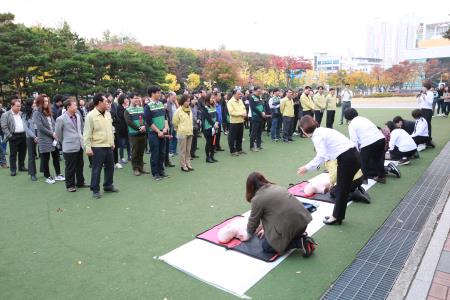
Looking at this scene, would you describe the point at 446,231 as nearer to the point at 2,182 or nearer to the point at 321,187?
the point at 321,187

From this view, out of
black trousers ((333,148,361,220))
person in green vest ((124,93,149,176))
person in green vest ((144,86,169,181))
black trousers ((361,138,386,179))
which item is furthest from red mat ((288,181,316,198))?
person in green vest ((124,93,149,176))

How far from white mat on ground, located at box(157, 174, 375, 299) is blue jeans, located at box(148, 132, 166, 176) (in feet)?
10.2

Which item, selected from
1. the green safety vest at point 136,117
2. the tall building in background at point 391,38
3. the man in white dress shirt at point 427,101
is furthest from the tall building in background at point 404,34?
the green safety vest at point 136,117

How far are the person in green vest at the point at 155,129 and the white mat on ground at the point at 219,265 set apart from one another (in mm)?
3124

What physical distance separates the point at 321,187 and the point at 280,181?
1.10m

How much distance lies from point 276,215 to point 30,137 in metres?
6.20

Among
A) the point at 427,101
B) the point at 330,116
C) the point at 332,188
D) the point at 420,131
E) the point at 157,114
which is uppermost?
the point at 427,101

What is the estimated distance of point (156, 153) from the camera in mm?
6980

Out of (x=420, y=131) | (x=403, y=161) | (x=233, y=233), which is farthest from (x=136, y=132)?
(x=420, y=131)

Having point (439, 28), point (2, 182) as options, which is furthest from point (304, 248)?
point (439, 28)

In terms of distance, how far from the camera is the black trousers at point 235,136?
9.17 metres

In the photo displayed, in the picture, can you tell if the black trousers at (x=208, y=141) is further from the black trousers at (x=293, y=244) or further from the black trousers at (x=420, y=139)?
the black trousers at (x=420, y=139)

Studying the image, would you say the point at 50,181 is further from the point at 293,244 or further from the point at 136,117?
the point at 293,244

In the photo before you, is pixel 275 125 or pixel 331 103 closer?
pixel 275 125
